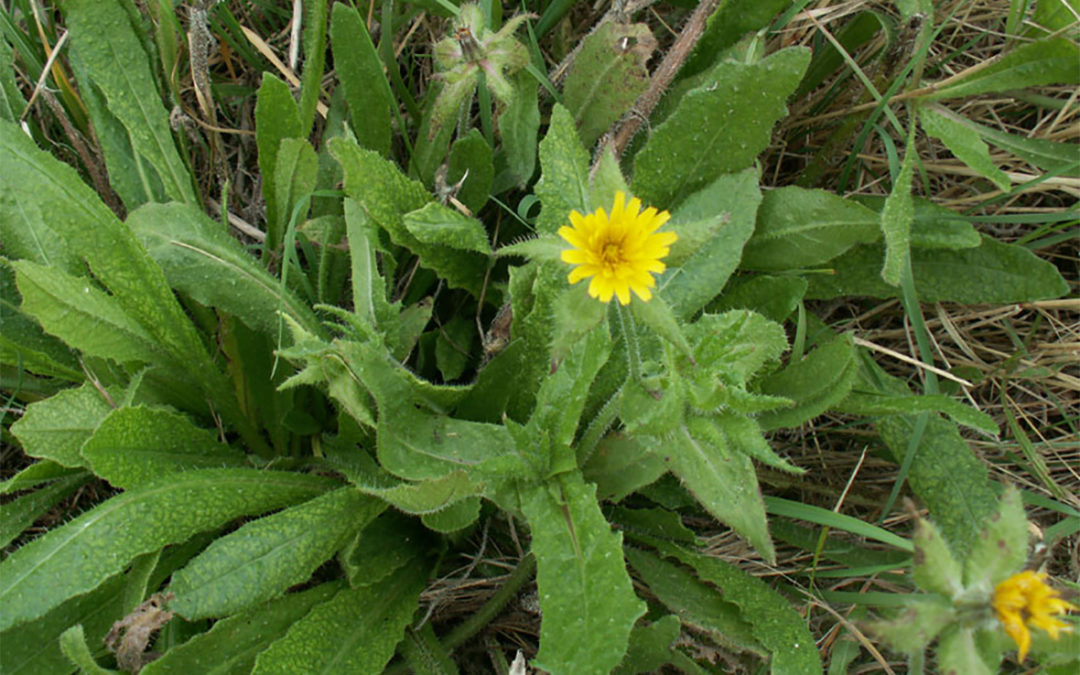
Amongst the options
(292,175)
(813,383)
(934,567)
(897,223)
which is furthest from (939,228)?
(292,175)

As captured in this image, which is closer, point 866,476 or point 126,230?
point 126,230

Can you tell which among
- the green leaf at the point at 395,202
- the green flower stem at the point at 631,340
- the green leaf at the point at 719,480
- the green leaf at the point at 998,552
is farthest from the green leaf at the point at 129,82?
the green leaf at the point at 998,552

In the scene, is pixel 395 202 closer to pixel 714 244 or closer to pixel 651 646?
pixel 714 244

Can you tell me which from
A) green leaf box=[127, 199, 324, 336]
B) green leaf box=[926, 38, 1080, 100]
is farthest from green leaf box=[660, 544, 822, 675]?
green leaf box=[926, 38, 1080, 100]

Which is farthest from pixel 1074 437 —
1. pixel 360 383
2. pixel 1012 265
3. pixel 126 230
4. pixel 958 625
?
pixel 126 230

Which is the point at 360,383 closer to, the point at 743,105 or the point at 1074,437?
the point at 743,105

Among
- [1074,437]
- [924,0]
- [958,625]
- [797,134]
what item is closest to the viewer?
[958,625]

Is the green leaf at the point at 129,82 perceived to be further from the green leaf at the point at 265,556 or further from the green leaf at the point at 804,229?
the green leaf at the point at 804,229

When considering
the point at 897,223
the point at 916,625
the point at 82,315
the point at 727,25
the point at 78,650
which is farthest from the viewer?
the point at 727,25
